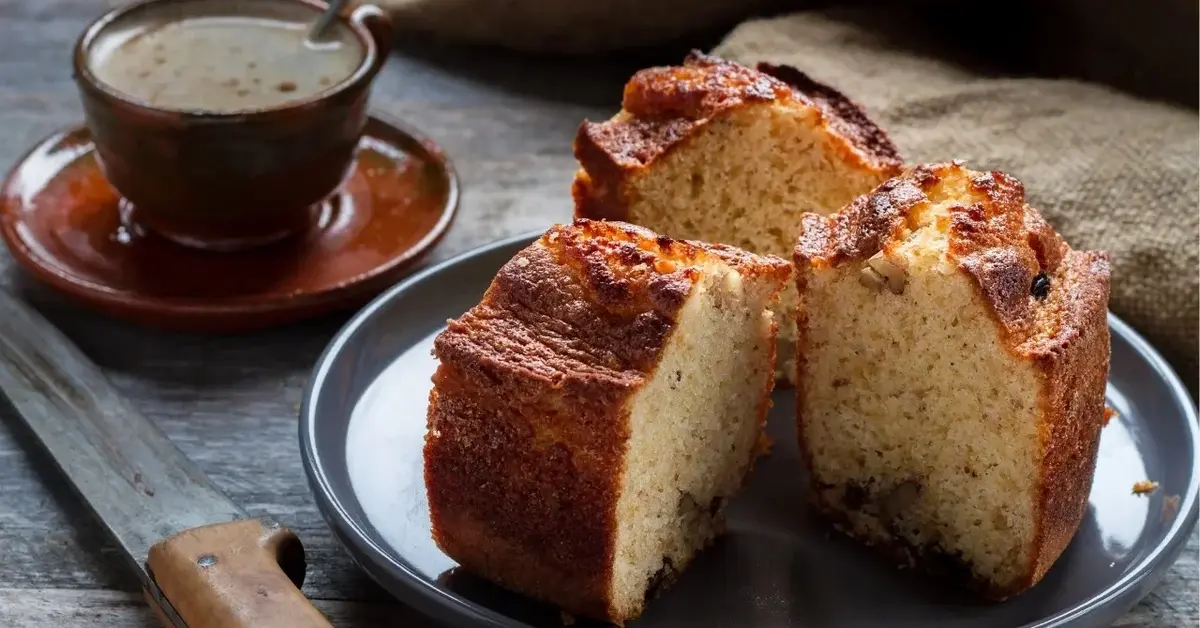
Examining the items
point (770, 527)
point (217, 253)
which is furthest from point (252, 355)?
point (770, 527)

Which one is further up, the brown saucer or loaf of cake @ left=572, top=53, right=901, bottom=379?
loaf of cake @ left=572, top=53, right=901, bottom=379

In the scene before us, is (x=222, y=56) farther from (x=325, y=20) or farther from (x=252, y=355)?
(x=252, y=355)

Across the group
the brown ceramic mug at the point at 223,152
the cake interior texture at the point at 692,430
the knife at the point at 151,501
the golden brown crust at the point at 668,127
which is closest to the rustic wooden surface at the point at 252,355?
the knife at the point at 151,501

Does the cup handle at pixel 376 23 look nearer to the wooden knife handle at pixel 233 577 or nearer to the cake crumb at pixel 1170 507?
the wooden knife handle at pixel 233 577

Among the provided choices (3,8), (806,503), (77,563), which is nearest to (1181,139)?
(806,503)

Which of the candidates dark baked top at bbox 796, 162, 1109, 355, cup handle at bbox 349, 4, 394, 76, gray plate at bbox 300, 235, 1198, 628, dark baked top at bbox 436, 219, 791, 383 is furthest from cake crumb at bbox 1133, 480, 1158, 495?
cup handle at bbox 349, 4, 394, 76

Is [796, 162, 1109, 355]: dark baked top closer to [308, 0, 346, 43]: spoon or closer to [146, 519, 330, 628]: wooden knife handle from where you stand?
[146, 519, 330, 628]: wooden knife handle

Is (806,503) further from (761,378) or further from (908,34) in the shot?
(908,34)
